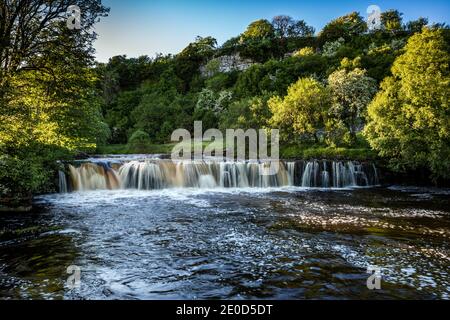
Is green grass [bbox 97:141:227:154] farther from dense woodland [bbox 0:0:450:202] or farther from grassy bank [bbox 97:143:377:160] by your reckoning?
dense woodland [bbox 0:0:450:202]

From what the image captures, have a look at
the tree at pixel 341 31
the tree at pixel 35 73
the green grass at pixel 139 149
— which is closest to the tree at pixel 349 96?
the green grass at pixel 139 149

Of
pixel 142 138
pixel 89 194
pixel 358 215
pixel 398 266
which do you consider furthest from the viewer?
pixel 142 138

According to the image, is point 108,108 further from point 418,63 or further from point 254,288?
point 254,288

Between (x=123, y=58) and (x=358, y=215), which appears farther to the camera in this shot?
(x=123, y=58)

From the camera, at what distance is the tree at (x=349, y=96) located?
3191cm

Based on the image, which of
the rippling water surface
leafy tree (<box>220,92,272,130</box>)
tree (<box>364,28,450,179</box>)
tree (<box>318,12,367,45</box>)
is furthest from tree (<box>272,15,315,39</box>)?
the rippling water surface

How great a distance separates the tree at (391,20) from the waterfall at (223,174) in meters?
66.5

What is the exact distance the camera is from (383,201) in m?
17.6

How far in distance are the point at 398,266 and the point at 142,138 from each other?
3906cm

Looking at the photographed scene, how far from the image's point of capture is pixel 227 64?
87625 millimetres

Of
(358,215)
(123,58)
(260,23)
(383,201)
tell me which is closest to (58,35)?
(358,215)

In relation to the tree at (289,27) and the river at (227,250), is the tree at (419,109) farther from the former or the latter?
the tree at (289,27)

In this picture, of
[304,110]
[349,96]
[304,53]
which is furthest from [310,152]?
[304,53]

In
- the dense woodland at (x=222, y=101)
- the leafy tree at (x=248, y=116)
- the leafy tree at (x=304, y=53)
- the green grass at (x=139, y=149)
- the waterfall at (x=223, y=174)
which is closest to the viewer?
the dense woodland at (x=222, y=101)
